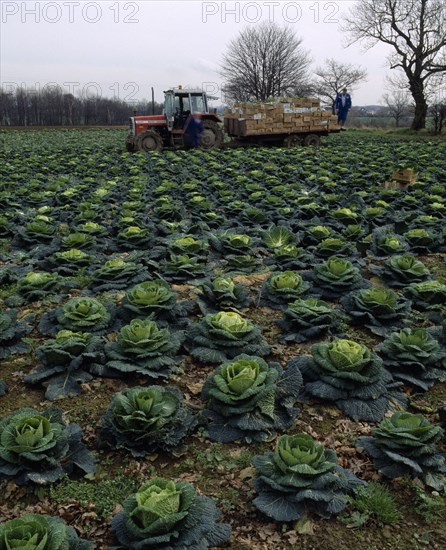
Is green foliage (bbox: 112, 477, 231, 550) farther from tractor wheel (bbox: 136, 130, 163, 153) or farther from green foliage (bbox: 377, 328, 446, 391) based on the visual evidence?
tractor wheel (bbox: 136, 130, 163, 153)

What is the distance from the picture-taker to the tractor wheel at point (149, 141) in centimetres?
1878

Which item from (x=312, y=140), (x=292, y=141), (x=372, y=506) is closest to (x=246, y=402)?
(x=372, y=506)

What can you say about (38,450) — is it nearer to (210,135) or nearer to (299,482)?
(299,482)

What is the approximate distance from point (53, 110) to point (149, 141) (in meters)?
44.2

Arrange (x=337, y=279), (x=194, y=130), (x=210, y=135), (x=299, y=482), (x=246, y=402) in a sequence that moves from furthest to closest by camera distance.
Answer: (x=210, y=135) < (x=194, y=130) < (x=337, y=279) < (x=246, y=402) < (x=299, y=482)

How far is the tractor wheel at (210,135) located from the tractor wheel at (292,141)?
291cm

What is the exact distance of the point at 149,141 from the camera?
1891cm

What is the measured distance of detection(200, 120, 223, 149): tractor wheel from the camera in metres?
19.4

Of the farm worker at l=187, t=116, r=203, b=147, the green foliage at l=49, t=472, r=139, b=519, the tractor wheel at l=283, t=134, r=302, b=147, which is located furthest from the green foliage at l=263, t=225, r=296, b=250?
the tractor wheel at l=283, t=134, r=302, b=147

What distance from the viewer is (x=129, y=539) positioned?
235cm

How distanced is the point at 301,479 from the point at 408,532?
23.7 inches

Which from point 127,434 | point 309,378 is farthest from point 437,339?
point 127,434

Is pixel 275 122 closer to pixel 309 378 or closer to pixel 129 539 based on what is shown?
pixel 309 378

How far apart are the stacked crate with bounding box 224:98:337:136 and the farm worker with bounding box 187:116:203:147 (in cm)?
187
